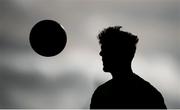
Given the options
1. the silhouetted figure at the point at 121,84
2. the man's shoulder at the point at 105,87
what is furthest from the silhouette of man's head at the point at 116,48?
the man's shoulder at the point at 105,87

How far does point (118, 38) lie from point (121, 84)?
861 mm

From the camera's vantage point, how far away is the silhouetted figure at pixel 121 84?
5.88 meters

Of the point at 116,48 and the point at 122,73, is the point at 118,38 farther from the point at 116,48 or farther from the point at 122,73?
the point at 122,73

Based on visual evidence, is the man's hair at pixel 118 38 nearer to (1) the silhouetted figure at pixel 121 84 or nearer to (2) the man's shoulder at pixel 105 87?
(1) the silhouetted figure at pixel 121 84

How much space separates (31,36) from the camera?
27.5 feet

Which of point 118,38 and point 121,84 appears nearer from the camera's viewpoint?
point 121,84

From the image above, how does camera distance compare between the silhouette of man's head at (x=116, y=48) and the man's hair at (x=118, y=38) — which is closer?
the silhouette of man's head at (x=116, y=48)

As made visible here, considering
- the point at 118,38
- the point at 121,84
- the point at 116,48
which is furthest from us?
the point at 118,38

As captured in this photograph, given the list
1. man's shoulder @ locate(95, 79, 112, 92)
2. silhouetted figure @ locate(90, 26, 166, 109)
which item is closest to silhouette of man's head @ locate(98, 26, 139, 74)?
silhouetted figure @ locate(90, 26, 166, 109)

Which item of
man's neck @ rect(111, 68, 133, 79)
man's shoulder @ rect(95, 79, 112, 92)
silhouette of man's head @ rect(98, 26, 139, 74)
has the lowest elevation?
man's shoulder @ rect(95, 79, 112, 92)

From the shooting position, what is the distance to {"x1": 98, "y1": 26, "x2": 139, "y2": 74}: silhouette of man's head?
6.23 m

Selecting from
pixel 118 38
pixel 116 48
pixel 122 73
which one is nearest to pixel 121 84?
pixel 122 73

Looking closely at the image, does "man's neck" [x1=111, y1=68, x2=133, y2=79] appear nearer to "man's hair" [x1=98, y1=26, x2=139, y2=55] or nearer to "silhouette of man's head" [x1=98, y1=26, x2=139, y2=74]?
"silhouette of man's head" [x1=98, y1=26, x2=139, y2=74]

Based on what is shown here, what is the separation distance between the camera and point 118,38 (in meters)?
6.53
